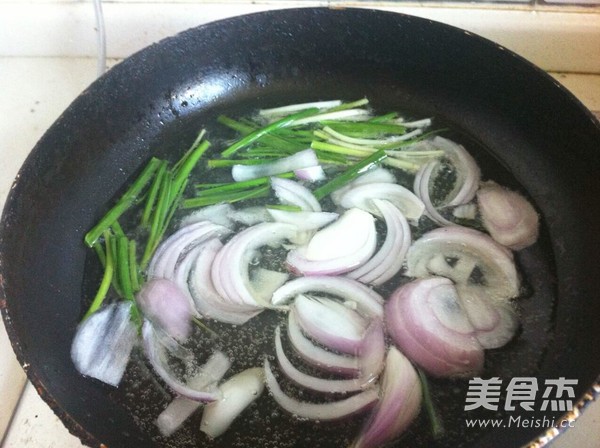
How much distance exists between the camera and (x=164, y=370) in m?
0.81

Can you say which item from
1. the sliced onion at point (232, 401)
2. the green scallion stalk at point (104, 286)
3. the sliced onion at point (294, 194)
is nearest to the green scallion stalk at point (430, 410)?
the sliced onion at point (232, 401)

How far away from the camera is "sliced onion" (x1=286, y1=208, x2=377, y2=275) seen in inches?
35.6

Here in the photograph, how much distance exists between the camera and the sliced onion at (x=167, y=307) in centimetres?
86

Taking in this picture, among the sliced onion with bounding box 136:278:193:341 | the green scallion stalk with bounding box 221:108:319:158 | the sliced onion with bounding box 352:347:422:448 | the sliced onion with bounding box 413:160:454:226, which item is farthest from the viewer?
the green scallion stalk with bounding box 221:108:319:158

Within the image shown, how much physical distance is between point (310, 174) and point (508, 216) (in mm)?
353

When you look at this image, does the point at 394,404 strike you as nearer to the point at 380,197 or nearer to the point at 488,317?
the point at 488,317

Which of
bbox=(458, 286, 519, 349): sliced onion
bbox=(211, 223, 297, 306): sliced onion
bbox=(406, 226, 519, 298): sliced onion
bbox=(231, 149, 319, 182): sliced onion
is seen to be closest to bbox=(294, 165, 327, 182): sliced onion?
bbox=(231, 149, 319, 182): sliced onion

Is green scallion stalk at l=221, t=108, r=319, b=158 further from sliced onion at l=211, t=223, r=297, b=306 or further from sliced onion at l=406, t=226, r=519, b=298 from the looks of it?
sliced onion at l=406, t=226, r=519, b=298

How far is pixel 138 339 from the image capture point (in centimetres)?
85

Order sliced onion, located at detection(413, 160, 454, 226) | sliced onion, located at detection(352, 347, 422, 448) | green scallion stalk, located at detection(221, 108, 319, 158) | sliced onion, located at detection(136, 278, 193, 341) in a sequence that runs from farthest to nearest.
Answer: green scallion stalk, located at detection(221, 108, 319, 158) < sliced onion, located at detection(413, 160, 454, 226) < sliced onion, located at detection(136, 278, 193, 341) < sliced onion, located at detection(352, 347, 422, 448)

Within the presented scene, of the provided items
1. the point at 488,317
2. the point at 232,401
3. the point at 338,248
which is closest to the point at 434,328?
the point at 488,317

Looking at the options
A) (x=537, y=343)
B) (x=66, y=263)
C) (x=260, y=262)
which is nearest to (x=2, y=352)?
(x=66, y=263)

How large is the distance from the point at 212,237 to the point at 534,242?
536 mm

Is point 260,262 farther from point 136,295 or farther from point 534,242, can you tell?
point 534,242
